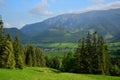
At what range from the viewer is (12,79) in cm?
3678

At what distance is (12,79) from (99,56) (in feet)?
170

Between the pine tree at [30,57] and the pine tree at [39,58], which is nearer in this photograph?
the pine tree at [30,57]

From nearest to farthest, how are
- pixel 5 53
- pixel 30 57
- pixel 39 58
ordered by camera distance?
pixel 5 53 → pixel 30 57 → pixel 39 58

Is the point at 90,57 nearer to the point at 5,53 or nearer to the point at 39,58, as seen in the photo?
the point at 5,53

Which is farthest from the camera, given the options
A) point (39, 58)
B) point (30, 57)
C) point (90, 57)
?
point (39, 58)

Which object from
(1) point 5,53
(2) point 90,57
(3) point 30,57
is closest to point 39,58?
(3) point 30,57

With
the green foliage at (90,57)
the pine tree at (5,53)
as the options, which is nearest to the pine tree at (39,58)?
the green foliage at (90,57)

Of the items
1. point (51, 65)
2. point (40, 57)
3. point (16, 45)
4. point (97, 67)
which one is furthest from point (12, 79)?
point (51, 65)

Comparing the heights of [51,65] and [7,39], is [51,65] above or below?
below

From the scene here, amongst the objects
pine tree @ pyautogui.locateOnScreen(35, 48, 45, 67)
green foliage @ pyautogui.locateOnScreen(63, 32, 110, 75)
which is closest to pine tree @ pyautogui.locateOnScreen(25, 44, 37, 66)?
pine tree @ pyautogui.locateOnScreen(35, 48, 45, 67)

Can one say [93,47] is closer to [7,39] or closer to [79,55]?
[79,55]

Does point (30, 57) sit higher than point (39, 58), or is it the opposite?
point (30, 57)

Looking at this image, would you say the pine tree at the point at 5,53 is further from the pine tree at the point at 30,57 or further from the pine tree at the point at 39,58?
the pine tree at the point at 39,58

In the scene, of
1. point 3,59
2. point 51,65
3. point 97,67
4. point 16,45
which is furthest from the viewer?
point 51,65
